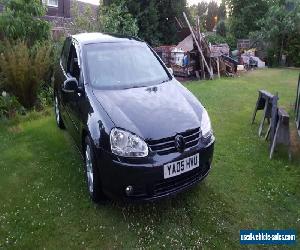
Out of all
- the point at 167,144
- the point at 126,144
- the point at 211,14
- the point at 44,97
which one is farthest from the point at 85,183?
the point at 211,14

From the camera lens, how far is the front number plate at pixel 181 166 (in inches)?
138

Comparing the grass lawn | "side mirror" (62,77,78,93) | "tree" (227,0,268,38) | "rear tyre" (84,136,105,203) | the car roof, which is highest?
"tree" (227,0,268,38)

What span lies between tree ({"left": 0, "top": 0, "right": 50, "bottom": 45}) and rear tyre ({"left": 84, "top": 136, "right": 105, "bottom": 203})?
16.8ft

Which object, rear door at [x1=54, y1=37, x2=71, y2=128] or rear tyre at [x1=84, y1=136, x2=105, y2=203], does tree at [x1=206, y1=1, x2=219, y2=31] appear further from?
rear tyre at [x1=84, y1=136, x2=105, y2=203]

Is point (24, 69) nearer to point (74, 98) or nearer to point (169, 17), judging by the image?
point (74, 98)

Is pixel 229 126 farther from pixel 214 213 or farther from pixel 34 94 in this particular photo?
pixel 34 94

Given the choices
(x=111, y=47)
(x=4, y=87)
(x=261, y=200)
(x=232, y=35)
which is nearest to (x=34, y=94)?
(x=4, y=87)

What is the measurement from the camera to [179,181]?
12.2 feet

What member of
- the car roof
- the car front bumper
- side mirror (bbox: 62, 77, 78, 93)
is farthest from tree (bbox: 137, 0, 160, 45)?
the car front bumper

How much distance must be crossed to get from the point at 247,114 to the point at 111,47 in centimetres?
398

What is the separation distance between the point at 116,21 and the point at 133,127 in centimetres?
1055

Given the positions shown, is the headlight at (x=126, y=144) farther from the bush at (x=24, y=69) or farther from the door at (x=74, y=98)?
the bush at (x=24, y=69)

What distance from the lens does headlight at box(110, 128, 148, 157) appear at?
348 centimetres

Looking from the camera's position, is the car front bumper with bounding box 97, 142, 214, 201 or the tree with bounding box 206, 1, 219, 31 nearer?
the car front bumper with bounding box 97, 142, 214, 201
